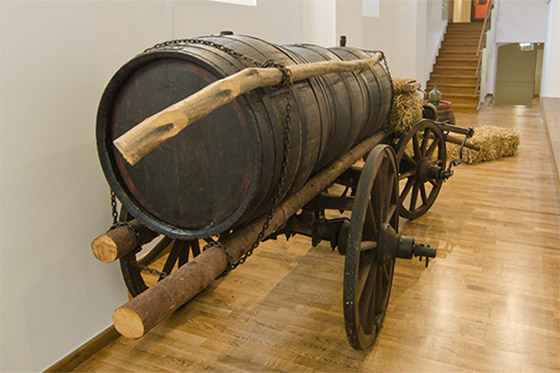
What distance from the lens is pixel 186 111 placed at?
1292mm

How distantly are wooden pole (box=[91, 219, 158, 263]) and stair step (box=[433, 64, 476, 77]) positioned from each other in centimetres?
999

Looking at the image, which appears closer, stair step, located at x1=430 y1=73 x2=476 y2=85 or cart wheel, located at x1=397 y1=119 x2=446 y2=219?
cart wheel, located at x1=397 y1=119 x2=446 y2=219

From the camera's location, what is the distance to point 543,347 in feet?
7.87

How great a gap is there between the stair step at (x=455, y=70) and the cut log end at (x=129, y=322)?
415 inches

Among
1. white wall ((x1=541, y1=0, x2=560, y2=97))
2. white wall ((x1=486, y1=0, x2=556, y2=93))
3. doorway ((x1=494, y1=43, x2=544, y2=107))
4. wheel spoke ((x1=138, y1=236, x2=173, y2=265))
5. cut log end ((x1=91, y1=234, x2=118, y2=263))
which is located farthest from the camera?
doorway ((x1=494, y1=43, x2=544, y2=107))

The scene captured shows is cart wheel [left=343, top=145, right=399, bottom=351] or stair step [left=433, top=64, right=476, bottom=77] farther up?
stair step [left=433, top=64, right=476, bottom=77]

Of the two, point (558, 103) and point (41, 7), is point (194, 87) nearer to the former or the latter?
point (41, 7)

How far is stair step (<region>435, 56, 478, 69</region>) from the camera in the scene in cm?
1074

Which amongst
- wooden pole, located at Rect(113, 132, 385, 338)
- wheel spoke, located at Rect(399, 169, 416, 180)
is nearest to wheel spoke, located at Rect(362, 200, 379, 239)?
wooden pole, located at Rect(113, 132, 385, 338)

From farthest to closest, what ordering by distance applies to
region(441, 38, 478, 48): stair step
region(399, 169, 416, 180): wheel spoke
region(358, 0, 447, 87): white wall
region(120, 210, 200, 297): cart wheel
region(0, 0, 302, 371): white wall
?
region(441, 38, 478, 48): stair step, region(358, 0, 447, 87): white wall, region(399, 169, 416, 180): wheel spoke, region(120, 210, 200, 297): cart wheel, region(0, 0, 302, 371): white wall

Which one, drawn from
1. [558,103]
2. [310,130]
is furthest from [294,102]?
[558,103]

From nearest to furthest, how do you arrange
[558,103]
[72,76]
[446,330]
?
[72,76] → [446,330] → [558,103]

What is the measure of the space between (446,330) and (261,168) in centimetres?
153

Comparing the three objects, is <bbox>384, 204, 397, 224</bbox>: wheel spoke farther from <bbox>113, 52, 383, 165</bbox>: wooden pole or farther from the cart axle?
<bbox>113, 52, 383, 165</bbox>: wooden pole
